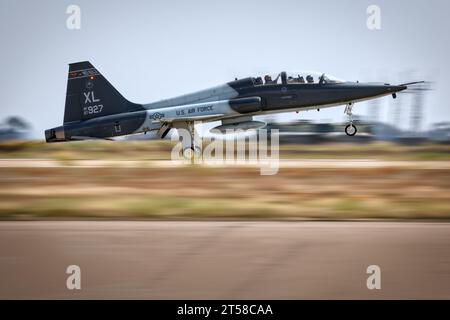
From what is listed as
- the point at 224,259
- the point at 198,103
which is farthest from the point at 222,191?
the point at 198,103

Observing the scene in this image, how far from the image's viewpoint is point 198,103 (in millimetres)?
27203

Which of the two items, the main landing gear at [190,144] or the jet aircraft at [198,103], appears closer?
the jet aircraft at [198,103]

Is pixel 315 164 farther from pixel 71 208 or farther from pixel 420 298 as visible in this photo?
pixel 420 298

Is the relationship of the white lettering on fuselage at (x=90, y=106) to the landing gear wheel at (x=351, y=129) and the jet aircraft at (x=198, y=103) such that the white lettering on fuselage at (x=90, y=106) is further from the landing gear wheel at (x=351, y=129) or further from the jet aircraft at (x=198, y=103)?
the landing gear wheel at (x=351, y=129)

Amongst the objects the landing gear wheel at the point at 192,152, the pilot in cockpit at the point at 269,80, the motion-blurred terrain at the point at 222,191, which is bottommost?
the motion-blurred terrain at the point at 222,191

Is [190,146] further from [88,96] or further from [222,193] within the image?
[222,193]

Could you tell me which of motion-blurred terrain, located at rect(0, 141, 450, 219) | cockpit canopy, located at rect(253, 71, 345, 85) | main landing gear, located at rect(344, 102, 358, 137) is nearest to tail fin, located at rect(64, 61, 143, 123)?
motion-blurred terrain, located at rect(0, 141, 450, 219)

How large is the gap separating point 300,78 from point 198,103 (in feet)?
14.3

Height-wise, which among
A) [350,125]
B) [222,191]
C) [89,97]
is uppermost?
[89,97]

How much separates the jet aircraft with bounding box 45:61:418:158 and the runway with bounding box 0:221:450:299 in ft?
45.4

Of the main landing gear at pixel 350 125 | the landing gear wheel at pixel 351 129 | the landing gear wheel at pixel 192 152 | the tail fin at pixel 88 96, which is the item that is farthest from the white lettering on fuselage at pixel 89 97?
the landing gear wheel at pixel 351 129

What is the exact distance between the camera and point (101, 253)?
990cm

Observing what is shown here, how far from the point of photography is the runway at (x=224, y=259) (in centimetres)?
816
